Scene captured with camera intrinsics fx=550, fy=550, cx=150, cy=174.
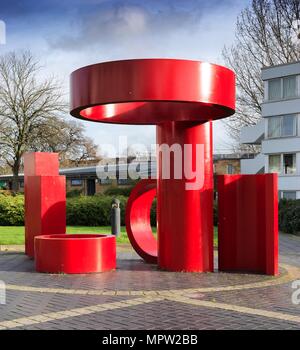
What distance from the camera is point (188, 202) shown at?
34.2ft

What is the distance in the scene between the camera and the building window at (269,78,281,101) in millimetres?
38750

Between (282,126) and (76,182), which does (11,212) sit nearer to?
(282,126)

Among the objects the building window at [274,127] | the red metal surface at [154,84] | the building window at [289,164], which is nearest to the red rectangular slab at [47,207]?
the red metal surface at [154,84]

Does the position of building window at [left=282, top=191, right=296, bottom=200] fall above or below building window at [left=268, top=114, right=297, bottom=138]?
below

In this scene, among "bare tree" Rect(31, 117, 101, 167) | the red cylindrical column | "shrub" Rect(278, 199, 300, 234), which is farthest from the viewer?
"bare tree" Rect(31, 117, 101, 167)

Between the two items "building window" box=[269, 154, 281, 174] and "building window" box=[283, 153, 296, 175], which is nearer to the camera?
"building window" box=[283, 153, 296, 175]

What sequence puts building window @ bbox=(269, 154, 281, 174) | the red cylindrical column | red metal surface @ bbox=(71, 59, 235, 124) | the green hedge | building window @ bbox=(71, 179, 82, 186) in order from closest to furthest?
red metal surface @ bbox=(71, 59, 235, 124) → the red cylindrical column → the green hedge → building window @ bbox=(269, 154, 281, 174) → building window @ bbox=(71, 179, 82, 186)

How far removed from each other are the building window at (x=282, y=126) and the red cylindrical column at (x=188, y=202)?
29459 mm

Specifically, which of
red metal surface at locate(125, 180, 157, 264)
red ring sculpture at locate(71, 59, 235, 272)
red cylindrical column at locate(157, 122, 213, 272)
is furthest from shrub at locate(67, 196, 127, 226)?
red cylindrical column at locate(157, 122, 213, 272)

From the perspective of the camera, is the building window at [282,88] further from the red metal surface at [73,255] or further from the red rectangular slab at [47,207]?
the red metal surface at [73,255]

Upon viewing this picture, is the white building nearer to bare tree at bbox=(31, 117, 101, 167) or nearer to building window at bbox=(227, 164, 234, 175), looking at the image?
bare tree at bbox=(31, 117, 101, 167)

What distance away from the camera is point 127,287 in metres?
8.91

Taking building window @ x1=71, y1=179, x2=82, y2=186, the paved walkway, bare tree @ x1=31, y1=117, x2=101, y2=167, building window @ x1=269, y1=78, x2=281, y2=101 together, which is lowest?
the paved walkway

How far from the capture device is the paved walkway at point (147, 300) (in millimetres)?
6430
